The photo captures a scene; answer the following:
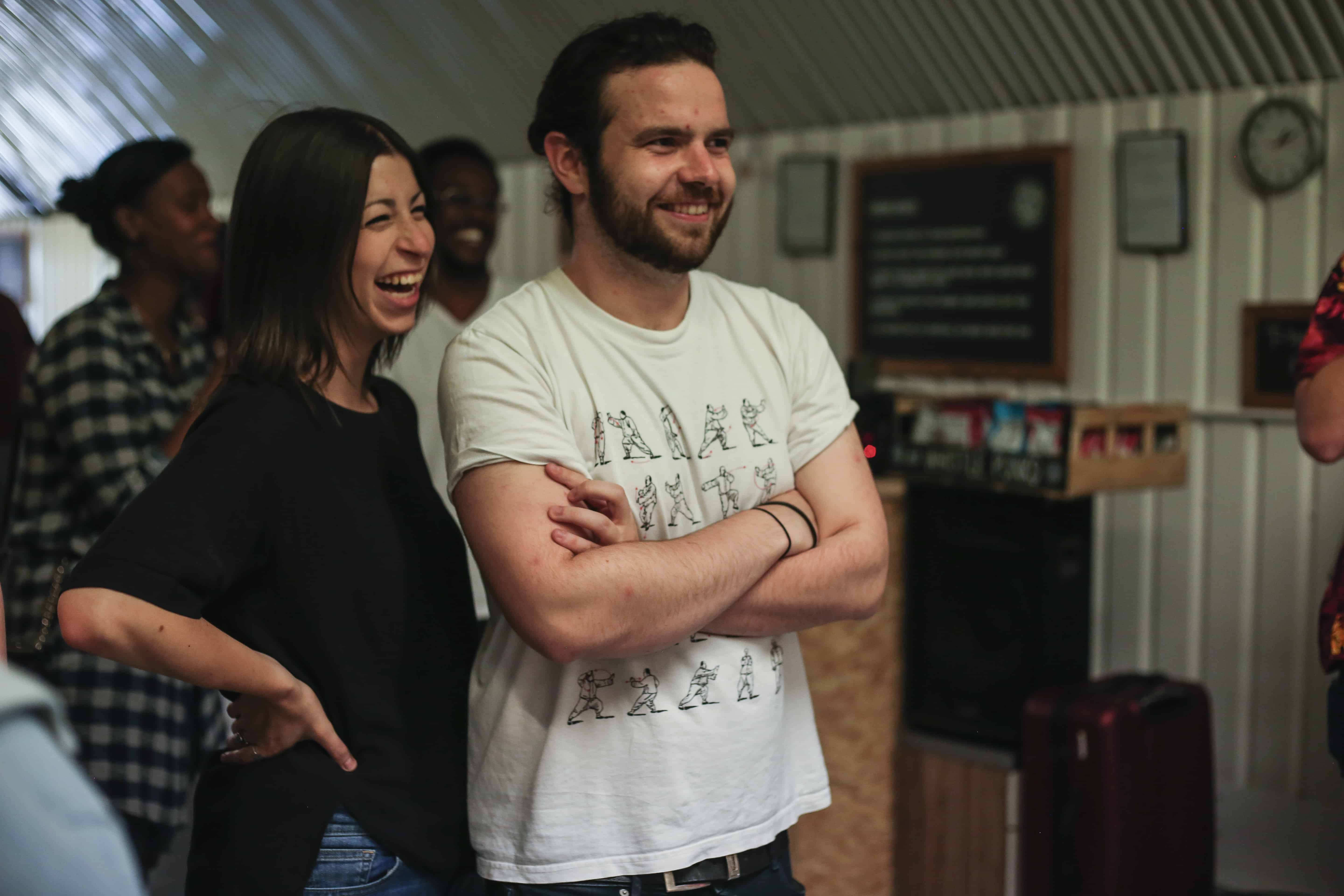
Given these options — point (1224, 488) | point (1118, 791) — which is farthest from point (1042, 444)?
point (1118, 791)

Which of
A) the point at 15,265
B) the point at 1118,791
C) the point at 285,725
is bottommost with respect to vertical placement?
the point at 1118,791

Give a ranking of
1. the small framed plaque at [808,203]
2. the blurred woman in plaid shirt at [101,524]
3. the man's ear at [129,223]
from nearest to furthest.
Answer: the blurred woman in plaid shirt at [101,524]
the man's ear at [129,223]
the small framed plaque at [808,203]

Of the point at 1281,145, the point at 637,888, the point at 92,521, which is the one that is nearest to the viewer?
the point at 637,888

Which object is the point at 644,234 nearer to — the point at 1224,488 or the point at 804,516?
the point at 804,516

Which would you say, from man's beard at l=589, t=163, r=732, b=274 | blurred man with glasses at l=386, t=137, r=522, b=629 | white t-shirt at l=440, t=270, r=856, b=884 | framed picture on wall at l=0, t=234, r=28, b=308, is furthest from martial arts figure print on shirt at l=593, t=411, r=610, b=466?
framed picture on wall at l=0, t=234, r=28, b=308

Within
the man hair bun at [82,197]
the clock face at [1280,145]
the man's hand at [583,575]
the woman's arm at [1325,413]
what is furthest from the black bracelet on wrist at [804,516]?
the clock face at [1280,145]

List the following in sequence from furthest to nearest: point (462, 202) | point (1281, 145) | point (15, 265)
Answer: point (15, 265) < point (1281, 145) < point (462, 202)

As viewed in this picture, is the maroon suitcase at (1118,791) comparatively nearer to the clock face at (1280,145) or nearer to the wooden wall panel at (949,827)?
the wooden wall panel at (949,827)

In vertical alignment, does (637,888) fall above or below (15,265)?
below

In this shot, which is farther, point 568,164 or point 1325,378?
point 1325,378

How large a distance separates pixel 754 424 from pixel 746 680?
0.34 meters

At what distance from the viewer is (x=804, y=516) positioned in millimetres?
1549

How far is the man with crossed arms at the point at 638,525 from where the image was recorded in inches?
54.8

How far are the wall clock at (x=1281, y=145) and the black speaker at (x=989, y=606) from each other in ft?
3.14
